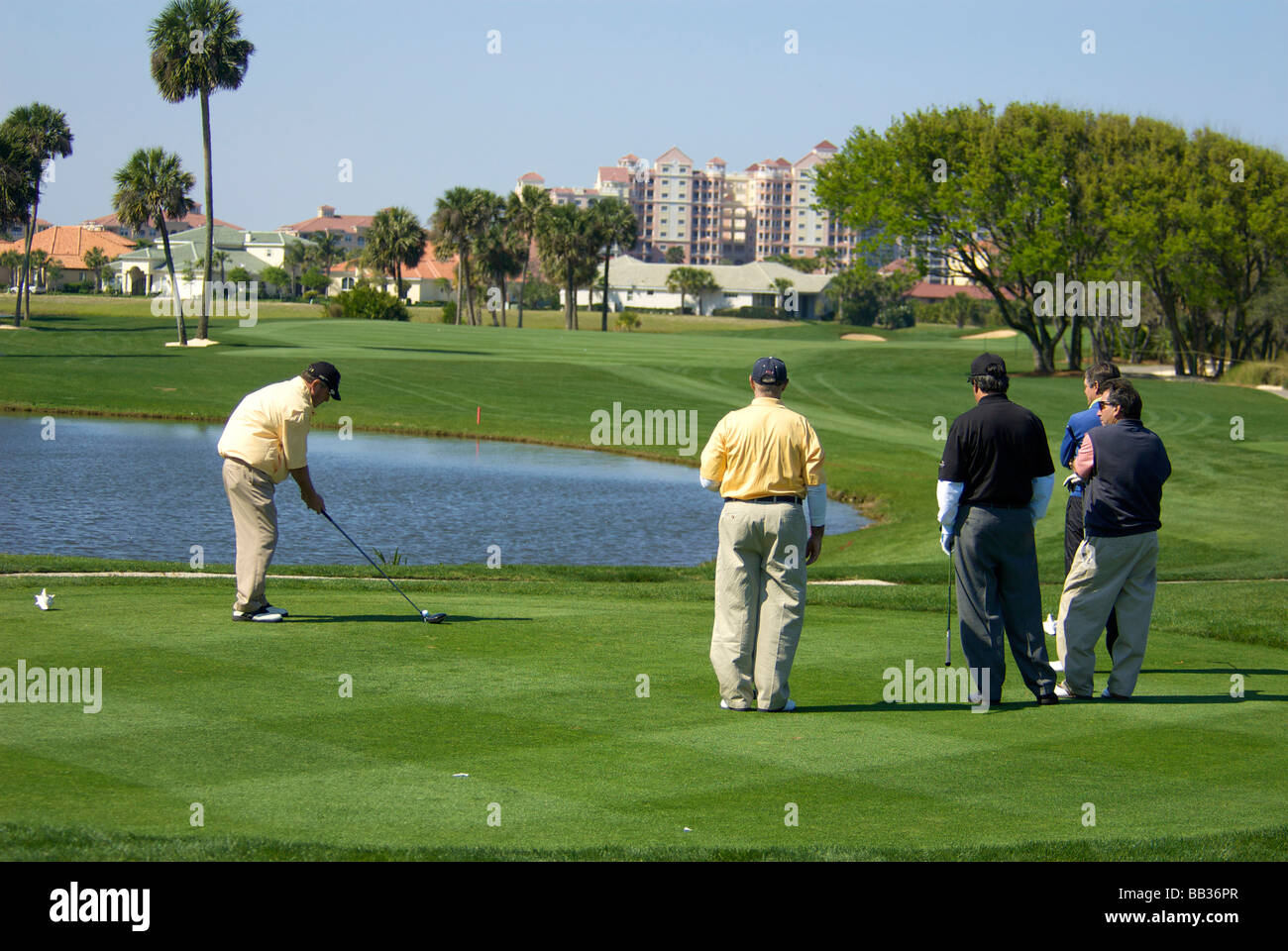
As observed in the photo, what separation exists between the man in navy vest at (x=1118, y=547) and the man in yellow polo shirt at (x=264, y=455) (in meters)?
6.04

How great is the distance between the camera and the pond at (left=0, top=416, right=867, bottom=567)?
23031 mm

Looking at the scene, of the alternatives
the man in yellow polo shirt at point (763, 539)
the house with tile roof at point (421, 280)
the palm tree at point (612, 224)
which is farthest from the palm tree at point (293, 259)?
Answer: the man in yellow polo shirt at point (763, 539)

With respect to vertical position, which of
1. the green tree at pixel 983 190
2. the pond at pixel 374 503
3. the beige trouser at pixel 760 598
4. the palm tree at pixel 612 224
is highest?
the palm tree at pixel 612 224

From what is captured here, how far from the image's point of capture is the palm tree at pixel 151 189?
69.4 meters

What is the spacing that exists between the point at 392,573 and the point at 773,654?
9.28m

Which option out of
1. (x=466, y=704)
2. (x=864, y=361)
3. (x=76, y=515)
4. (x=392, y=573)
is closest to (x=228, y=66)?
(x=864, y=361)

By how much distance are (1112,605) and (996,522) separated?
1214 millimetres

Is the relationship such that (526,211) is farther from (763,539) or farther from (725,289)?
(763,539)

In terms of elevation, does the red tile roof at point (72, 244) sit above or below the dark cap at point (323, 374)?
above

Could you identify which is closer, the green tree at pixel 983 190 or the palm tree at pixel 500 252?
the green tree at pixel 983 190

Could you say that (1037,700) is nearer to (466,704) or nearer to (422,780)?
(466,704)

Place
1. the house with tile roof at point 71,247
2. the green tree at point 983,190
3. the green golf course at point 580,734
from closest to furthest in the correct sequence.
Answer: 1. the green golf course at point 580,734
2. the green tree at point 983,190
3. the house with tile roof at point 71,247

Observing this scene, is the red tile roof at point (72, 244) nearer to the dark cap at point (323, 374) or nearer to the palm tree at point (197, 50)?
the palm tree at point (197, 50)
